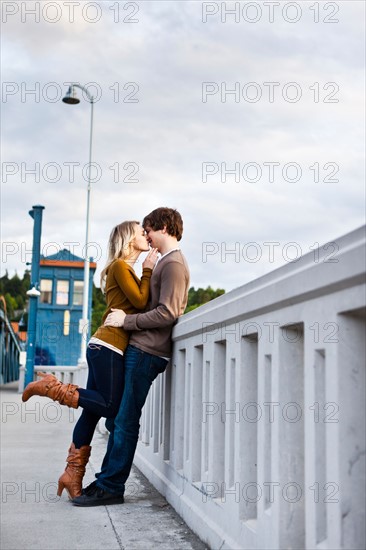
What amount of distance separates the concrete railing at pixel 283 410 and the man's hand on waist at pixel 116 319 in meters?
0.42

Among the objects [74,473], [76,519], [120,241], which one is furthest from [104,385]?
[120,241]

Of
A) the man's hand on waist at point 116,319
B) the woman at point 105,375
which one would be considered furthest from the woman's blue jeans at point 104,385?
the man's hand on waist at point 116,319

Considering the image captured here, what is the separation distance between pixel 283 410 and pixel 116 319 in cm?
173

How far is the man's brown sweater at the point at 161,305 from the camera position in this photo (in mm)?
3590

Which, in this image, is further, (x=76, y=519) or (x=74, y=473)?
(x=74, y=473)

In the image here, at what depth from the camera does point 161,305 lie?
362cm

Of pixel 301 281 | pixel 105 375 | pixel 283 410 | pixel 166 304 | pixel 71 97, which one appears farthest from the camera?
pixel 71 97

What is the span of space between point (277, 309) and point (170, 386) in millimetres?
2004

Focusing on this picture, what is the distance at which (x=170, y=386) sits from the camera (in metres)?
4.06

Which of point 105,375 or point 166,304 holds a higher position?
point 166,304

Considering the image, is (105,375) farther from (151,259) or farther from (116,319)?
(151,259)

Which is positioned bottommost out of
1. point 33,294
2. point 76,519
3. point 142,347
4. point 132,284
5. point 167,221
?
point 76,519

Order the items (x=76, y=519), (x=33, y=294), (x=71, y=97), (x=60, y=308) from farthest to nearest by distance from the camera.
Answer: (x=60, y=308)
(x=33, y=294)
(x=71, y=97)
(x=76, y=519)

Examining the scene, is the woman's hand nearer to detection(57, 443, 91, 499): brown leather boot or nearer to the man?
the man
